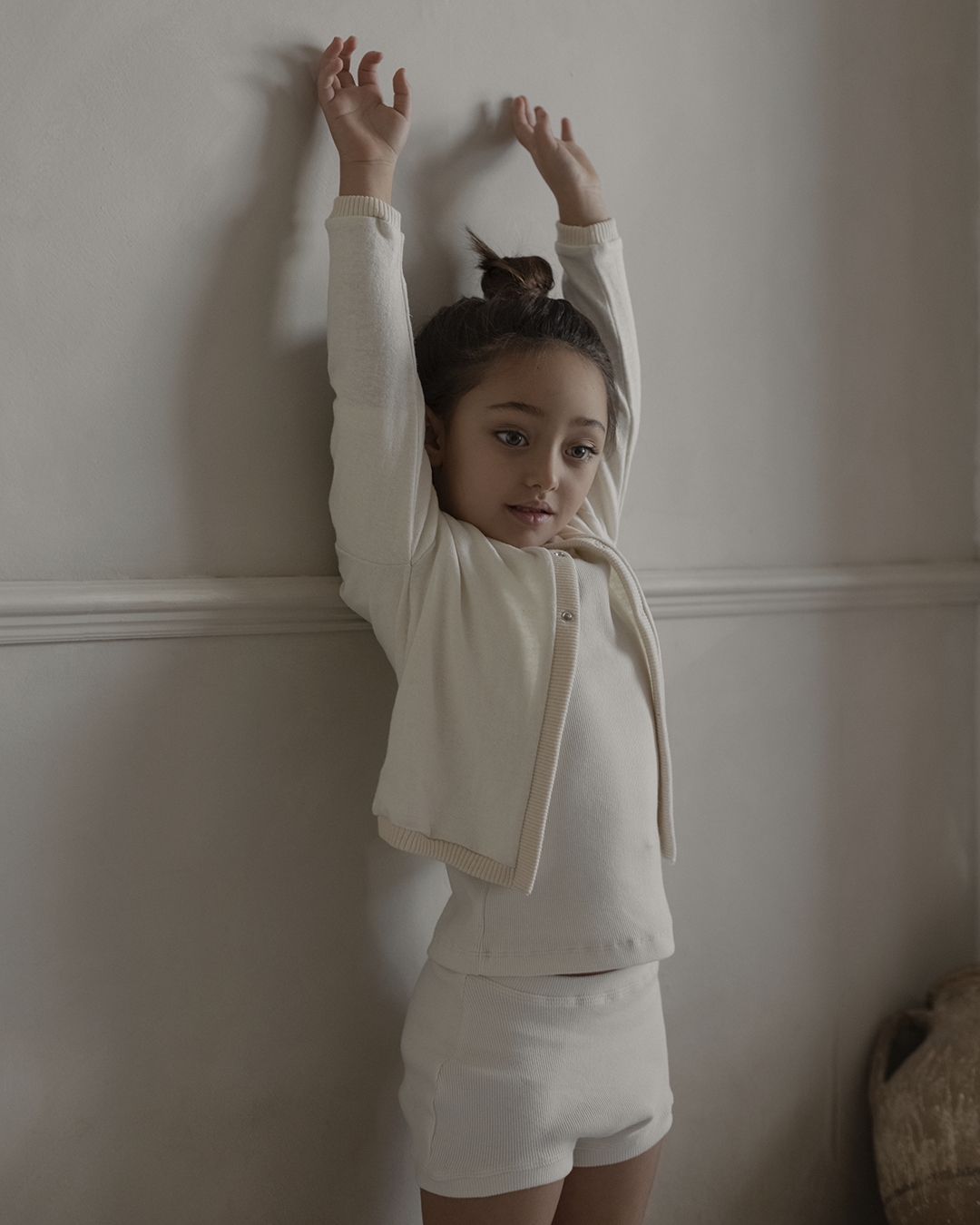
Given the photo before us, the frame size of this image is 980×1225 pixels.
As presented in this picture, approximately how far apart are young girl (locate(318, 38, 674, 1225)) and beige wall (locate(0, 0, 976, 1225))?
Answer: 11 centimetres

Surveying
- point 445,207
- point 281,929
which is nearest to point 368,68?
point 445,207

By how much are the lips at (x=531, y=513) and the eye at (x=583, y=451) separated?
0.24 ft

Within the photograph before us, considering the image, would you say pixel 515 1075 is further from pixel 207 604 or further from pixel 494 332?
pixel 494 332

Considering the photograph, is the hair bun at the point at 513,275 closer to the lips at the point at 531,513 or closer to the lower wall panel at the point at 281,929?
the lips at the point at 531,513

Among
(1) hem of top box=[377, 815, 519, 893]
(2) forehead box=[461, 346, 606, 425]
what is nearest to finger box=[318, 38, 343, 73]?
(2) forehead box=[461, 346, 606, 425]

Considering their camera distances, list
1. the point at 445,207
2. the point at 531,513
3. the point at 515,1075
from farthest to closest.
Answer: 1. the point at 445,207
2. the point at 531,513
3. the point at 515,1075

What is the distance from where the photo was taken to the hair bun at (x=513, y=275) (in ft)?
3.88

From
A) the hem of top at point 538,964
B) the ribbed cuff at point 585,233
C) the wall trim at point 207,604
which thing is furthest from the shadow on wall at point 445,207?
the hem of top at point 538,964

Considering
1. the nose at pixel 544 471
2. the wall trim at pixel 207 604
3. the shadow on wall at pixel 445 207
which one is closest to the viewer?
the wall trim at pixel 207 604

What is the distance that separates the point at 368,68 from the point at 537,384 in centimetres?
38

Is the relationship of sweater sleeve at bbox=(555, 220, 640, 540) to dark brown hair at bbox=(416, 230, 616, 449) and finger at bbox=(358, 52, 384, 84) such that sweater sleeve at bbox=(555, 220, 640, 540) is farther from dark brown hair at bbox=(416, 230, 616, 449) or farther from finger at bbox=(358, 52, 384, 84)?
finger at bbox=(358, 52, 384, 84)

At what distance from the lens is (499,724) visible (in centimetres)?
106

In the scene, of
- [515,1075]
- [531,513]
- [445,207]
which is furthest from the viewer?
[445,207]

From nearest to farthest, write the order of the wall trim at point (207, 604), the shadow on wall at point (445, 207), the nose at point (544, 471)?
the wall trim at point (207, 604) < the nose at point (544, 471) < the shadow on wall at point (445, 207)
